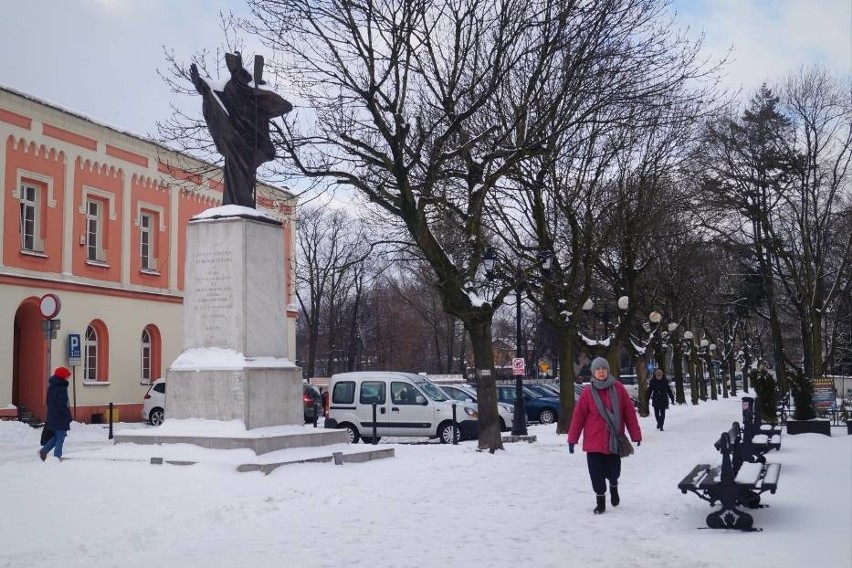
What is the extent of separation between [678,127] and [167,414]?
15.8 m

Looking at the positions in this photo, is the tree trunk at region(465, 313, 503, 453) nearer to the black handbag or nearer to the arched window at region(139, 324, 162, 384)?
the black handbag

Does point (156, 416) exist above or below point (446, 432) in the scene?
above

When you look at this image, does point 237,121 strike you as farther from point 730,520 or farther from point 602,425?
point 730,520

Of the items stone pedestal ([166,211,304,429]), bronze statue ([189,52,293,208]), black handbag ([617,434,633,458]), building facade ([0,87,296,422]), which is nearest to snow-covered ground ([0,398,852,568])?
black handbag ([617,434,633,458])

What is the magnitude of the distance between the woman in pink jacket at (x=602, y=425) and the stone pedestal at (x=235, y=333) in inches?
220

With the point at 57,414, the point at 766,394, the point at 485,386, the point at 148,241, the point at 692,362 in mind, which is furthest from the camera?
the point at 692,362

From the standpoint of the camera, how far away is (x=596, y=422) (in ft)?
34.3

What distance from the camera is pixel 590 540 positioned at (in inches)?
342

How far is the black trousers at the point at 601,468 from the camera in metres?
10.4

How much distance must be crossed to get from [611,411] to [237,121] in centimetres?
861

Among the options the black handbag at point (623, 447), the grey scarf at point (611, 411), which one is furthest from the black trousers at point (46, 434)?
the black handbag at point (623, 447)

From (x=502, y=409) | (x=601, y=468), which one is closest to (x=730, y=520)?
(x=601, y=468)

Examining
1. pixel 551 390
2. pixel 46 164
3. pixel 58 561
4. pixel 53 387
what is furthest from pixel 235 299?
pixel 551 390

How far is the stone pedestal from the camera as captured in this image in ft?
46.3
